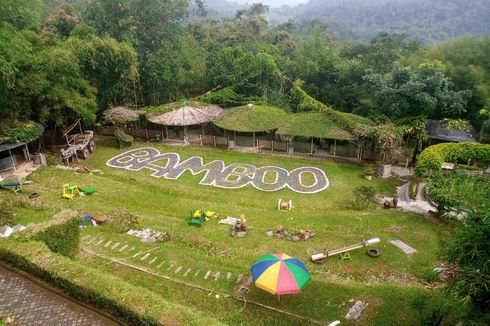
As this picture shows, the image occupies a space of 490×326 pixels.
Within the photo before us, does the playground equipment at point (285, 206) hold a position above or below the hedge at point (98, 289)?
below

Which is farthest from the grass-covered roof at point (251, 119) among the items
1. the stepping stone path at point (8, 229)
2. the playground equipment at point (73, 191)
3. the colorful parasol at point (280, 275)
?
the colorful parasol at point (280, 275)

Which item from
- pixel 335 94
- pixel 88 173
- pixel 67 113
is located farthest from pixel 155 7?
pixel 335 94

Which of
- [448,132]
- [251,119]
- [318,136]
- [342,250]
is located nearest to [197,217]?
[342,250]

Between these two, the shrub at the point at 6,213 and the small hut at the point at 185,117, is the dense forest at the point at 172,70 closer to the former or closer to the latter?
the small hut at the point at 185,117

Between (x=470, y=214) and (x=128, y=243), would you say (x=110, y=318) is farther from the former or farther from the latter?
(x=470, y=214)

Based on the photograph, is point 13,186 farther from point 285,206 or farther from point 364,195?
point 364,195

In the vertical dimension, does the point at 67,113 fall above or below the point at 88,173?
above
